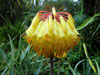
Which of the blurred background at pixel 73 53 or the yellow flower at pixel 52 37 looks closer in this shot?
the yellow flower at pixel 52 37

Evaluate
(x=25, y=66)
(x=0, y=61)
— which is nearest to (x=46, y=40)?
(x=25, y=66)

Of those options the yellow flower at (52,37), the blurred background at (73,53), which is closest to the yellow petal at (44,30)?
the yellow flower at (52,37)

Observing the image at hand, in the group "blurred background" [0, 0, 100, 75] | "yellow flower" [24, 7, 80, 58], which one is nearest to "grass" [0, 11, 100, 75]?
"blurred background" [0, 0, 100, 75]

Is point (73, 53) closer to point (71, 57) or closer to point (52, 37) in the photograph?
point (71, 57)

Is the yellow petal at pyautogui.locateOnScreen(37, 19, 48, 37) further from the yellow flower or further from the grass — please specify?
the grass

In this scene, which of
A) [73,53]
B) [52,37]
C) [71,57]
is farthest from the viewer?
[73,53]

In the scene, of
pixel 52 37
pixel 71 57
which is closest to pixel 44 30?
pixel 52 37

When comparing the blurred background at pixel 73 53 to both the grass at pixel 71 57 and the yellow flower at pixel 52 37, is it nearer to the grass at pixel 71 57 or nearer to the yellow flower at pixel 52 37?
the grass at pixel 71 57

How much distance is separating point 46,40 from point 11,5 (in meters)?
3.68

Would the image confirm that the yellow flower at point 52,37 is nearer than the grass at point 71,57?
Yes

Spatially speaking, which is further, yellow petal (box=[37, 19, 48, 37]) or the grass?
the grass

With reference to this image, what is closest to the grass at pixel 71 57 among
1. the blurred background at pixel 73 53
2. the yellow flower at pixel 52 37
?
the blurred background at pixel 73 53

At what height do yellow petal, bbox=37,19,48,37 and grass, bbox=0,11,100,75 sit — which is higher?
yellow petal, bbox=37,19,48,37

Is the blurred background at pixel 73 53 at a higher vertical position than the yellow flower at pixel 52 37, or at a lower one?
lower
